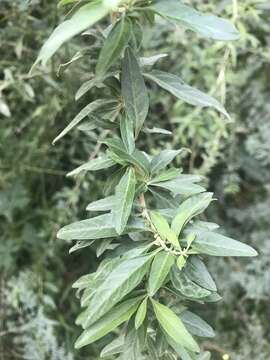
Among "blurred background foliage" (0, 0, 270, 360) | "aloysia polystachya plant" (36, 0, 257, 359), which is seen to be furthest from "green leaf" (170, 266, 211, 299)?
"blurred background foliage" (0, 0, 270, 360)

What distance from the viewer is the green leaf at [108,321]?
1.56 feet

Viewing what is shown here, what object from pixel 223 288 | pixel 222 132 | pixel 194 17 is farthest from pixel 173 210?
pixel 223 288

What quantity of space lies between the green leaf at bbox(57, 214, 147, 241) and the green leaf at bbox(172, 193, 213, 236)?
28 mm

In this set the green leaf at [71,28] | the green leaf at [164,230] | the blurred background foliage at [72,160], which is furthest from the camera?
the blurred background foliage at [72,160]

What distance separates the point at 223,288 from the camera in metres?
1.26

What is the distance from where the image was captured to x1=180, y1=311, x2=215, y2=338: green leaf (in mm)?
538

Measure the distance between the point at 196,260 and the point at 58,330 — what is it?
78 cm

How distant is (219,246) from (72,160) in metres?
0.72

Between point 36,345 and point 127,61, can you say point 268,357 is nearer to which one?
point 36,345

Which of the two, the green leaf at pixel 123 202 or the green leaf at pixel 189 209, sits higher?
the green leaf at pixel 123 202

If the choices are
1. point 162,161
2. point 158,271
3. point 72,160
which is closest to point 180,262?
point 158,271

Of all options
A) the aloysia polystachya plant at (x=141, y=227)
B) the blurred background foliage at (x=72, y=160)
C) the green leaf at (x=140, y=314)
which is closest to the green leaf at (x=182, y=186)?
the aloysia polystachya plant at (x=141, y=227)

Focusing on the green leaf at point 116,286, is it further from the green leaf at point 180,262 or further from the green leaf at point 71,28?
the green leaf at point 71,28

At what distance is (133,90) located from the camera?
0.49 metres
